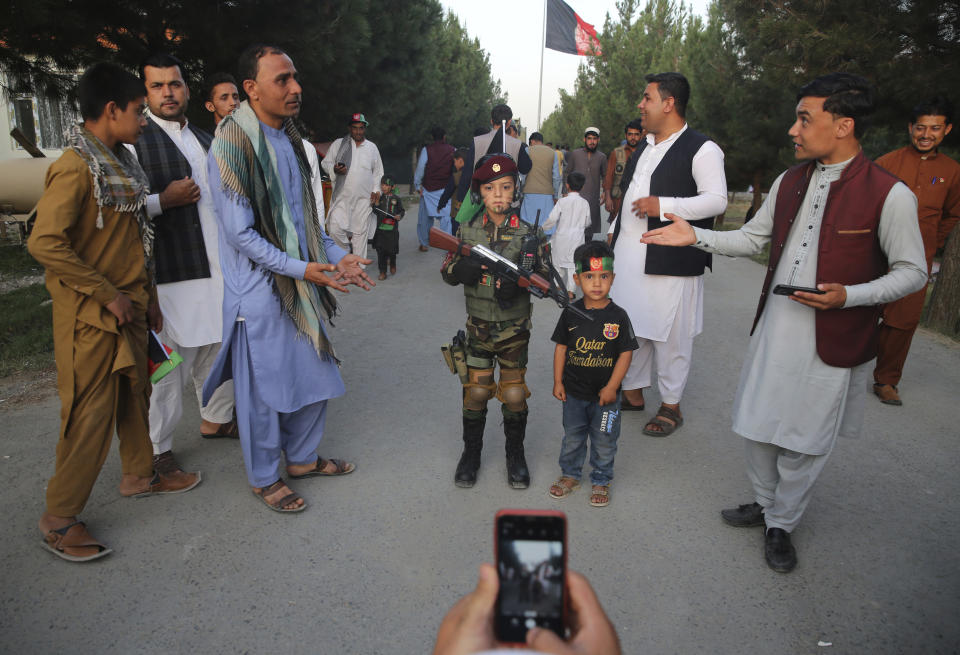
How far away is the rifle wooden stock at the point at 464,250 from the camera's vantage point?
332cm

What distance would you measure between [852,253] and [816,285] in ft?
0.61

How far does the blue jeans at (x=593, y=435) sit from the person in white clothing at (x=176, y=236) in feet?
6.87

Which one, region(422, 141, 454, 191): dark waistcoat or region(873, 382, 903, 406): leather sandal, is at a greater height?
region(422, 141, 454, 191): dark waistcoat

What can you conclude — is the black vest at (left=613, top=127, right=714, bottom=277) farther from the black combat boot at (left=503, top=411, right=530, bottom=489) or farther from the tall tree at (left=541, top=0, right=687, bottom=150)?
the tall tree at (left=541, top=0, right=687, bottom=150)

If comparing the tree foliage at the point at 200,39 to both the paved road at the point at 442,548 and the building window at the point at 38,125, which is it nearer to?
the paved road at the point at 442,548

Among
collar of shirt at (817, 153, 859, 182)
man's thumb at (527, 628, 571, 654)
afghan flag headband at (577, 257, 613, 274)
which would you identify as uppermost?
collar of shirt at (817, 153, 859, 182)

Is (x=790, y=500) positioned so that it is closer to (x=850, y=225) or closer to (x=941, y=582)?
(x=941, y=582)

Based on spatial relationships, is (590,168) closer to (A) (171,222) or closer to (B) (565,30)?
(A) (171,222)

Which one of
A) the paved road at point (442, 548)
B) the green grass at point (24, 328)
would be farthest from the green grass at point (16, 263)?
the paved road at point (442, 548)

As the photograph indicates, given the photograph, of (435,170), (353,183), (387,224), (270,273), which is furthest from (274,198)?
(435,170)

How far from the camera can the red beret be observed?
11.4 ft

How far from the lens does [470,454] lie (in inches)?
146

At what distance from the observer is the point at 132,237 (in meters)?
3.12

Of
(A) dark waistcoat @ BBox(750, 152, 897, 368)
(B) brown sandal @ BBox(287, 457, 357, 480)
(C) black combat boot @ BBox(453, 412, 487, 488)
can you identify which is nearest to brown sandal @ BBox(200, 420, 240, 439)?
(B) brown sandal @ BBox(287, 457, 357, 480)
